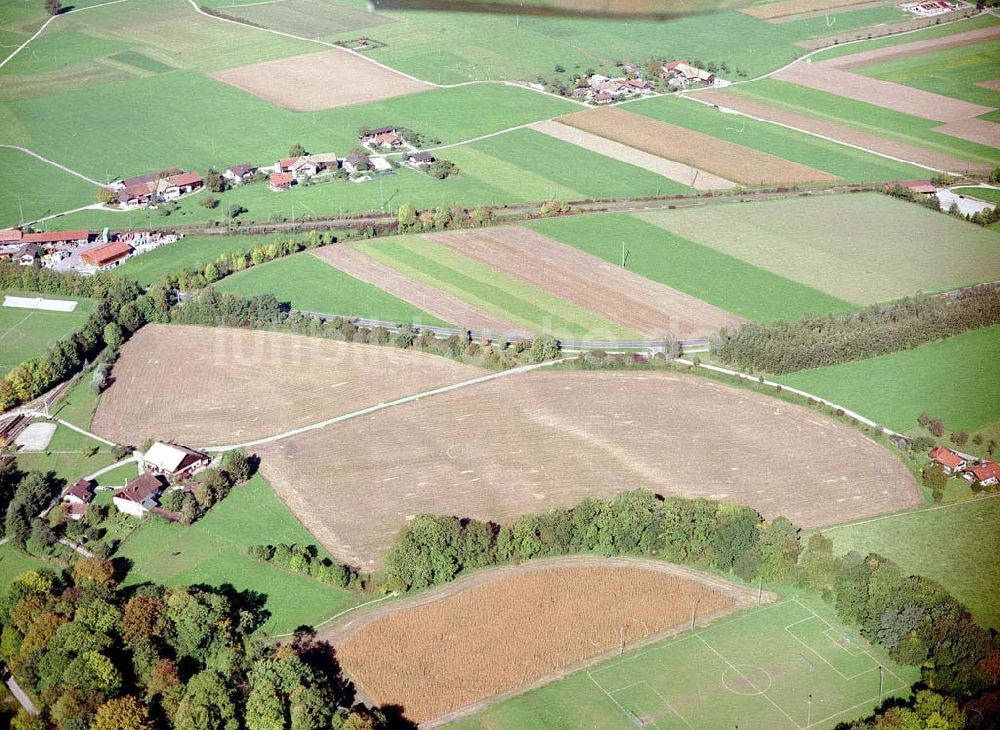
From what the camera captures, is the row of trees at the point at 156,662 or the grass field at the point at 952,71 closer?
the row of trees at the point at 156,662

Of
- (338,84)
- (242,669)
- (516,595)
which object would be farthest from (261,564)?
(338,84)

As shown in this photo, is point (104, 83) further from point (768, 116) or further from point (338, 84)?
point (768, 116)

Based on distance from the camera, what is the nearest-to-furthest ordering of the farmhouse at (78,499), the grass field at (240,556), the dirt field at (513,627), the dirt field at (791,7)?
1. the dirt field at (513,627)
2. the grass field at (240,556)
3. the farmhouse at (78,499)
4. the dirt field at (791,7)

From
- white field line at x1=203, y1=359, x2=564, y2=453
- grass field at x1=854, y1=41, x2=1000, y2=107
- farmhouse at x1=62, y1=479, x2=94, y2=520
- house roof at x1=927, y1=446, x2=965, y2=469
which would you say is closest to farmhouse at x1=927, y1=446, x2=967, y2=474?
house roof at x1=927, y1=446, x2=965, y2=469

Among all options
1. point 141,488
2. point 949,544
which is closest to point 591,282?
point 949,544

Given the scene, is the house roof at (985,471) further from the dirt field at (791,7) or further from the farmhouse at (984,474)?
the dirt field at (791,7)

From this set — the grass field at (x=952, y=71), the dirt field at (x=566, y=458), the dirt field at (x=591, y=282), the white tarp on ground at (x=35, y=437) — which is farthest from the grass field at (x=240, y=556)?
the grass field at (x=952, y=71)
